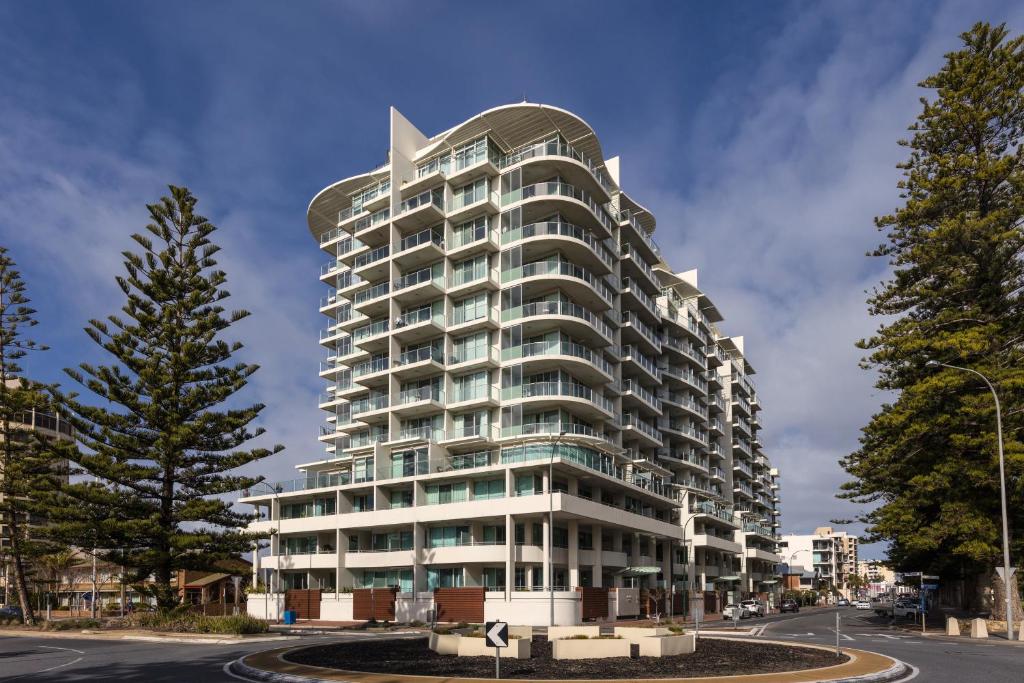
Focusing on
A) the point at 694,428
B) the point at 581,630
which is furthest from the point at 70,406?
the point at 694,428

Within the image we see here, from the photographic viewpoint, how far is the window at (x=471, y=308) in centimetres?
A: 6327

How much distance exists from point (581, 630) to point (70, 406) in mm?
32214

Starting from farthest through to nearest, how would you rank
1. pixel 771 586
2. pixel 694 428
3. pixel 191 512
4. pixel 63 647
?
pixel 771 586 < pixel 694 428 < pixel 191 512 < pixel 63 647

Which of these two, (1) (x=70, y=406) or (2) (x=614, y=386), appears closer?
(1) (x=70, y=406)

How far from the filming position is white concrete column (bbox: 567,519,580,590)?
5669 centimetres

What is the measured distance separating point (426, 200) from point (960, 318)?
135ft

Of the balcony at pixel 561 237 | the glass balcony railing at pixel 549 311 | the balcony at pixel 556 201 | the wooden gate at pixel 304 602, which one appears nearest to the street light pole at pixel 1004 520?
the glass balcony railing at pixel 549 311

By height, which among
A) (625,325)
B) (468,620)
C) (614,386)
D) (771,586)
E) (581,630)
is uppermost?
(625,325)

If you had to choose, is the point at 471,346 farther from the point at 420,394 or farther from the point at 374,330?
the point at 374,330

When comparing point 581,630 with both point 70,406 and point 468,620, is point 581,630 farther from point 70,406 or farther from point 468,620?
point 70,406

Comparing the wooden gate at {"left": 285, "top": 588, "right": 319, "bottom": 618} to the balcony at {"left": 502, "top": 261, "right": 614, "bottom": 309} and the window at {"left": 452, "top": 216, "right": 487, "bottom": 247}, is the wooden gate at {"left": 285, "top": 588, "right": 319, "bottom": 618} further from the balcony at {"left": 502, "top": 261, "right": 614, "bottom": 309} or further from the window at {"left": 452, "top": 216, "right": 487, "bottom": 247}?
the window at {"left": 452, "top": 216, "right": 487, "bottom": 247}

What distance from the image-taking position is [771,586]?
5295 inches

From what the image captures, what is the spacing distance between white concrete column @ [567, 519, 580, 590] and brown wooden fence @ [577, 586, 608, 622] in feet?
4.91

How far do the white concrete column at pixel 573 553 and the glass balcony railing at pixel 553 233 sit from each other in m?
21.7
